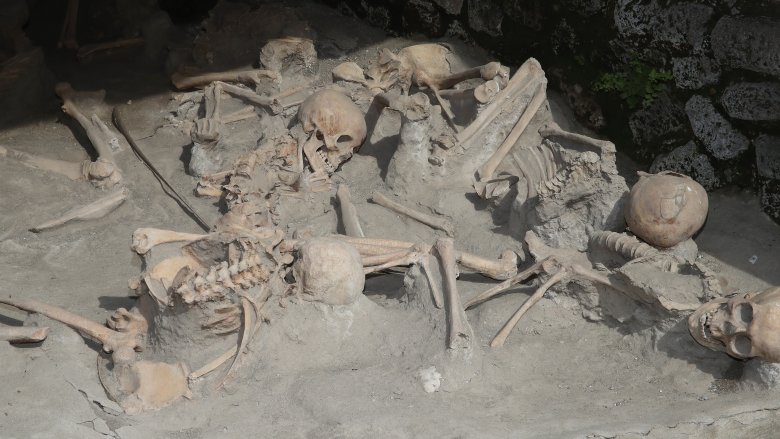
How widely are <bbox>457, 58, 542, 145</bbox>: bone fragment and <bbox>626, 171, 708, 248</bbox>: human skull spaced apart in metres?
1.24

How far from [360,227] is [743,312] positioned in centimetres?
215

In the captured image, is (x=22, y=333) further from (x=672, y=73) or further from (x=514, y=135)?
(x=672, y=73)

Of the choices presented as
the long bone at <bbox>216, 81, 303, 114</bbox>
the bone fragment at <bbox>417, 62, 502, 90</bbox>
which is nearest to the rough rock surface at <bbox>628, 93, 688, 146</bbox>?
the bone fragment at <bbox>417, 62, 502, 90</bbox>

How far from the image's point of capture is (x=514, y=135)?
5879mm

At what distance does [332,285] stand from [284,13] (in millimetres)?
3437

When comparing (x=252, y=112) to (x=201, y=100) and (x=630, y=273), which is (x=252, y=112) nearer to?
(x=201, y=100)

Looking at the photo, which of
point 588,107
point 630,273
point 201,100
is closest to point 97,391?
point 630,273

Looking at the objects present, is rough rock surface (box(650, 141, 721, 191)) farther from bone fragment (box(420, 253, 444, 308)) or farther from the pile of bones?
bone fragment (box(420, 253, 444, 308))

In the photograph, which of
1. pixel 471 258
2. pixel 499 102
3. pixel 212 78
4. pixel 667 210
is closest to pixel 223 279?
pixel 471 258

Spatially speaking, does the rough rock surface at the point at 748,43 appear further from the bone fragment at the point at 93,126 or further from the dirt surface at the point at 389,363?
the bone fragment at the point at 93,126

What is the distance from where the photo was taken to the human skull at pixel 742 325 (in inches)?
158

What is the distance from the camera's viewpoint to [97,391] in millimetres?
4414

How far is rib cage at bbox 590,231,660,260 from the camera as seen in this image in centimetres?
480

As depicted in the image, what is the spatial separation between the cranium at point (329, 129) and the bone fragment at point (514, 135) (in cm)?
87
